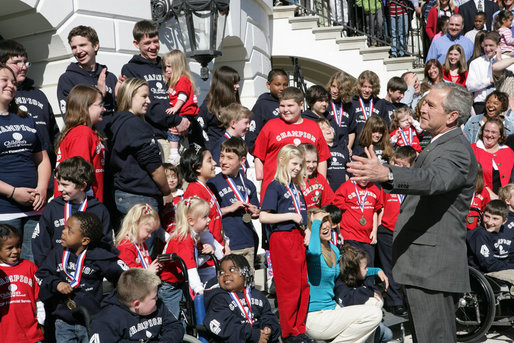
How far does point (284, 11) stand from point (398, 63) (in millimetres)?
2346

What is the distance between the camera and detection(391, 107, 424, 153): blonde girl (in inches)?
378

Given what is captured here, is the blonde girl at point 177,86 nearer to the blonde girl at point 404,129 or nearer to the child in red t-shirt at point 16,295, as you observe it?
the child in red t-shirt at point 16,295

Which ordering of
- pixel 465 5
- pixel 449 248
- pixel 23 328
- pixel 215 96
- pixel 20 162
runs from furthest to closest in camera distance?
pixel 465 5, pixel 215 96, pixel 20 162, pixel 23 328, pixel 449 248

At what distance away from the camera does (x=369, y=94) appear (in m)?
9.80

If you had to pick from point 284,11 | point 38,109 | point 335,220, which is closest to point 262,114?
point 335,220

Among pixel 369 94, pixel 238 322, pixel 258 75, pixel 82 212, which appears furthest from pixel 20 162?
pixel 258 75

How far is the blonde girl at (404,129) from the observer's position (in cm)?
961

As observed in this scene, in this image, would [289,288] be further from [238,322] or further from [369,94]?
[369,94]

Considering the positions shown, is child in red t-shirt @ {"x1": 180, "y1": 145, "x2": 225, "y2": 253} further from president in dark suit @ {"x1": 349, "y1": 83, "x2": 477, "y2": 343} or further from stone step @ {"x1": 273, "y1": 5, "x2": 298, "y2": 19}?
stone step @ {"x1": 273, "y1": 5, "x2": 298, "y2": 19}

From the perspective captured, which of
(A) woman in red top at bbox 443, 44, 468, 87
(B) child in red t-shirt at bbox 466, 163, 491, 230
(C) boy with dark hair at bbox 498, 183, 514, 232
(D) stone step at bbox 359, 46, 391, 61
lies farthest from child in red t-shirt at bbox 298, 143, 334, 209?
(D) stone step at bbox 359, 46, 391, 61

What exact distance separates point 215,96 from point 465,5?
282 inches

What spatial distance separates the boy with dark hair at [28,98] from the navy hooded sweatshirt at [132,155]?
59cm

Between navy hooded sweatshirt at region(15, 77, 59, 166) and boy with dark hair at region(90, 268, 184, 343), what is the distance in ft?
5.59

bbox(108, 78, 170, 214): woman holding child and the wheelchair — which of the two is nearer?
bbox(108, 78, 170, 214): woman holding child
